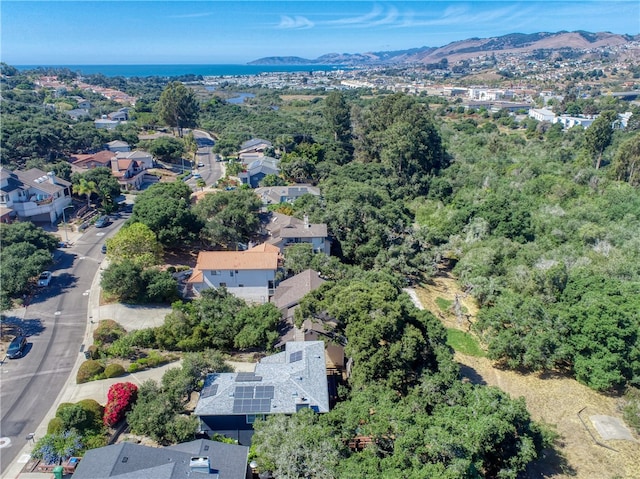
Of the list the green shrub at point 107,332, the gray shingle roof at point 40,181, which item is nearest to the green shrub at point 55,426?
the green shrub at point 107,332

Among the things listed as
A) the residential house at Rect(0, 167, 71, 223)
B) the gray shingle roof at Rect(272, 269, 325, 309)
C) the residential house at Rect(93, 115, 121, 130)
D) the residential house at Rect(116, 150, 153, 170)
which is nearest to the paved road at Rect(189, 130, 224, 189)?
the residential house at Rect(116, 150, 153, 170)

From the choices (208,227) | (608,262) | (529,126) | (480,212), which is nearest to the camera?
(608,262)

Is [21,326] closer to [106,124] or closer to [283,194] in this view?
[283,194]

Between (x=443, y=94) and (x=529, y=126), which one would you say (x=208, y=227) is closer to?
(x=529, y=126)

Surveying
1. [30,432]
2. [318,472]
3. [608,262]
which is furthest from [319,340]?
[608,262]

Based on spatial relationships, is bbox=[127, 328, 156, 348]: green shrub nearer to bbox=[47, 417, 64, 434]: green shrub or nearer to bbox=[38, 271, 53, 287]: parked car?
bbox=[47, 417, 64, 434]: green shrub

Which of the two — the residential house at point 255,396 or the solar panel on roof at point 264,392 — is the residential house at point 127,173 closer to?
the residential house at point 255,396
